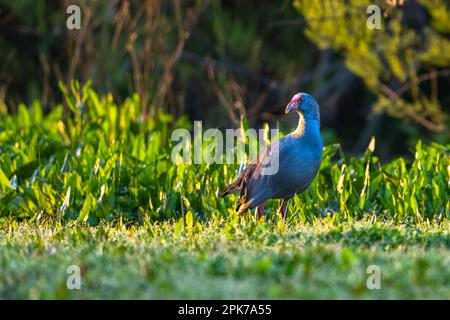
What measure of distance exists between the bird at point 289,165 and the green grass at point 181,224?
0.22 meters

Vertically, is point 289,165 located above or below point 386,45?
below

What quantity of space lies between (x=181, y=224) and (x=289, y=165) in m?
0.87

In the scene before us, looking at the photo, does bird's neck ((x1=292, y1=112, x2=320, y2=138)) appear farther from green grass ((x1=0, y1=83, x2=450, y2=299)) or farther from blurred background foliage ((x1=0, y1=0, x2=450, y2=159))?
blurred background foliage ((x1=0, y1=0, x2=450, y2=159))

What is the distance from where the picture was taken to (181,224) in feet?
20.4

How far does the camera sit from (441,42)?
11508 mm

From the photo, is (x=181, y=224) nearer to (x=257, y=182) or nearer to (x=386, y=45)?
(x=257, y=182)

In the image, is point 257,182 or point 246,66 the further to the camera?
point 246,66

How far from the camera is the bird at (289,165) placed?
241 inches

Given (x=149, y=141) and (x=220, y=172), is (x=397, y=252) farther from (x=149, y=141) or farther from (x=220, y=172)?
(x=149, y=141)

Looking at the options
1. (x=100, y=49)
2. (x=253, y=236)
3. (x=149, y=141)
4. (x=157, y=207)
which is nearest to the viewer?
(x=253, y=236)

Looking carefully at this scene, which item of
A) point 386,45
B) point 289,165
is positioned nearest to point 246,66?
point 386,45

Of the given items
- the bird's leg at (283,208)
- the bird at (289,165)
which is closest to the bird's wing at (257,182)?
the bird at (289,165)

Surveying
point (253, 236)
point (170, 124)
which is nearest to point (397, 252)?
point (253, 236)
